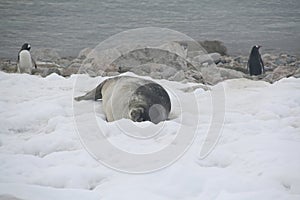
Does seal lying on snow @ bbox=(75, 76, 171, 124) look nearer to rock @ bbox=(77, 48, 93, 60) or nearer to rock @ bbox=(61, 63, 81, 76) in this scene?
rock @ bbox=(61, 63, 81, 76)

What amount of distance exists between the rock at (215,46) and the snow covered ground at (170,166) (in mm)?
3580

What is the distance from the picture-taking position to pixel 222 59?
285 inches

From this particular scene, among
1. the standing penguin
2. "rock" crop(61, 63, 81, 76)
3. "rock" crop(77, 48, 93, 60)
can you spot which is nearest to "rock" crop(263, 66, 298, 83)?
the standing penguin

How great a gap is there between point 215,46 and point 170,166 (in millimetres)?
5543

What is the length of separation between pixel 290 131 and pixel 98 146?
52.1 inches

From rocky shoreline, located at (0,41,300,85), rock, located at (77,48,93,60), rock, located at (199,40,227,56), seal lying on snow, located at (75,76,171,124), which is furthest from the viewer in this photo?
rock, located at (199,40,227,56)

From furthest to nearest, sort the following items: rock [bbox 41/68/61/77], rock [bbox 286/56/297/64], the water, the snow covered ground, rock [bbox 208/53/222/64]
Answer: the water → rock [bbox 208/53/222/64] → rock [bbox 286/56/297/64] → rock [bbox 41/68/61/77] → the snow covered ground

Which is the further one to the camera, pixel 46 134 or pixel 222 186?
→ pixel 46 134

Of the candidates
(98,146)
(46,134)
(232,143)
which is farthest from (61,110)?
(232,143)

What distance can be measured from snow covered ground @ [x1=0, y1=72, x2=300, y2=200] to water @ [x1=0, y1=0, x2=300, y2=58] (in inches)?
158

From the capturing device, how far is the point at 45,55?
26.1 ft

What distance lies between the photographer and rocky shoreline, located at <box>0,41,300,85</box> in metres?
5.78

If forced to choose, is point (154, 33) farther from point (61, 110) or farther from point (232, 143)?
point (232, 143)

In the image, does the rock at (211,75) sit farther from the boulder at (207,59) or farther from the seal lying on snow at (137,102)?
the seal lying on snow at (137,102)
